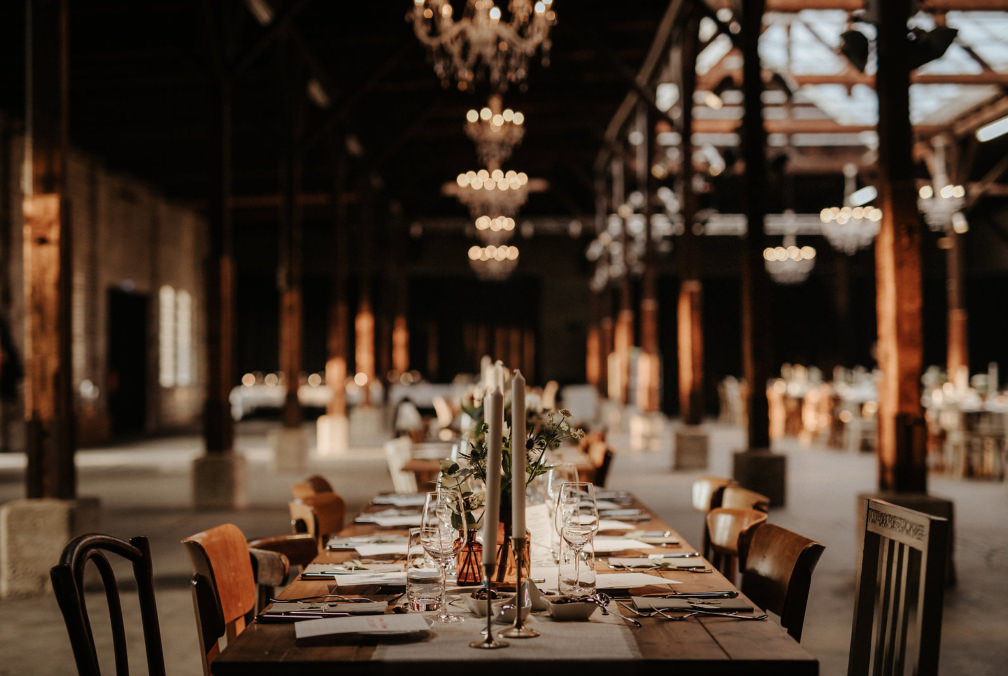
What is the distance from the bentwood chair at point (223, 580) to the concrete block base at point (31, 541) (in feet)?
9.80

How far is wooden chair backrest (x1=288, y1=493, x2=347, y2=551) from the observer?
346 cm

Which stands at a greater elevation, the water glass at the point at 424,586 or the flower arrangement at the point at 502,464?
the flower arrangement at the point at 502,464

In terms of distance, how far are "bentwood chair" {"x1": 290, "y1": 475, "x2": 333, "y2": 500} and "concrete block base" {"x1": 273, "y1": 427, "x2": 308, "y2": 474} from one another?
23.4 ft

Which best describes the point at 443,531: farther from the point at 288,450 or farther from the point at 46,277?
the point at 288,450

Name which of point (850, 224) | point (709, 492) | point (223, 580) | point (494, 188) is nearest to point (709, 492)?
point (709, 492)

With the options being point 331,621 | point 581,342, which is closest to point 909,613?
point 331,621

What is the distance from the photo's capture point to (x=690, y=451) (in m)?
10.8

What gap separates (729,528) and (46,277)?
4.24 metres

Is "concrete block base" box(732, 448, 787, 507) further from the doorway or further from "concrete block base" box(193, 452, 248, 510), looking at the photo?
the doorway

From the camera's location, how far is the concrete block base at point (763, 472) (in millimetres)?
7762

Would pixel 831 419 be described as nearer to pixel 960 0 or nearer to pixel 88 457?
pixel 960 0

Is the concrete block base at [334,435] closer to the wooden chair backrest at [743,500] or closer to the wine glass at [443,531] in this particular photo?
the wooden chair backrest at [743,500]

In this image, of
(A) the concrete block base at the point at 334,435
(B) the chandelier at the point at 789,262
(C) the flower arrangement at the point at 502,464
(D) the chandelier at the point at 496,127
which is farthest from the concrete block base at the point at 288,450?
(B) the chandelier at the point at 789,262

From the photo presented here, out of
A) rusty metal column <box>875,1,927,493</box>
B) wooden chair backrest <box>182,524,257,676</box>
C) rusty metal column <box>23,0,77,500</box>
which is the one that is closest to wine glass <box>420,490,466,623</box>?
wooden chair backrest <box>182,524,257,676</box>
